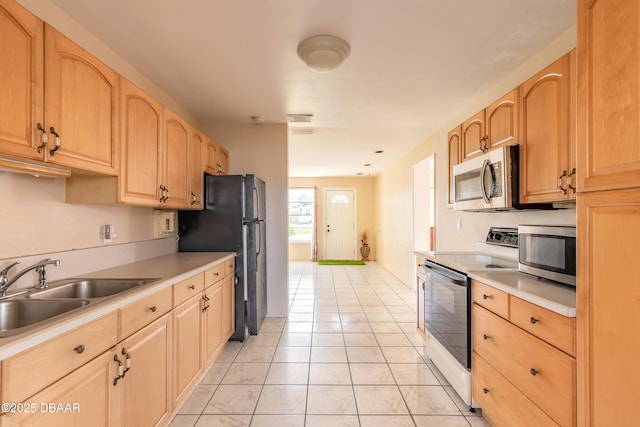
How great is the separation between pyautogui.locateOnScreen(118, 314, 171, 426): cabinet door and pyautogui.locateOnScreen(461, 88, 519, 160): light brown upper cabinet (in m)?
2.48

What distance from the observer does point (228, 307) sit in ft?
9.23

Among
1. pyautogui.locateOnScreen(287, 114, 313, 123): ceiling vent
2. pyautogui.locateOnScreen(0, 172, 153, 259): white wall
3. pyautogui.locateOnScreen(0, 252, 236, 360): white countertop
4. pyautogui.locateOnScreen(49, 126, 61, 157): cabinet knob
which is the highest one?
pyautogui.locateOnScreen(287, 114, 313, 123): ceiling vent

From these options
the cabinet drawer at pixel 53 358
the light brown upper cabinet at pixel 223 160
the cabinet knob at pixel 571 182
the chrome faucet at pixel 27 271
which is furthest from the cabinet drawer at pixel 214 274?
the cabinet knob at pixel 571 182

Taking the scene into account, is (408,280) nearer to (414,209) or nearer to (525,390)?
(414,209)

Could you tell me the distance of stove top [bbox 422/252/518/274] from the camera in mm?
2014

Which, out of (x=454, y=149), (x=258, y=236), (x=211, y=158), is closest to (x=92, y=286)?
(x=258, y=236)

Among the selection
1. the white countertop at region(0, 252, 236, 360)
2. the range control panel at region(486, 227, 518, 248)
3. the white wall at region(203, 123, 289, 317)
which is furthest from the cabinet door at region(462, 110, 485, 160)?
the white countertop at region(0, 252, 236, 360)

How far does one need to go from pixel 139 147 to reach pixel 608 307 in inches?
98.1

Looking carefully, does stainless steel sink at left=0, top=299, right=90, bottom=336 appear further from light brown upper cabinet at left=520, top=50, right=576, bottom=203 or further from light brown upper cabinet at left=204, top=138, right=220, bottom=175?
light brown upper cabinet at left=520, top=50, right=576, bottom=203

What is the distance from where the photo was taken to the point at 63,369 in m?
1.02

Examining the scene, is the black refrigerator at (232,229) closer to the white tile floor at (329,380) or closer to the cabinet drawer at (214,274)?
the cabinet drawer at (214,274)

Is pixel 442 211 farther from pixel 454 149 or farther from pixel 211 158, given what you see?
pixel 211 158

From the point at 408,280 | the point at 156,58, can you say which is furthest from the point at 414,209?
the point at 156,58

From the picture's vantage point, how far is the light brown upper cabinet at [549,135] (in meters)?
1.56
